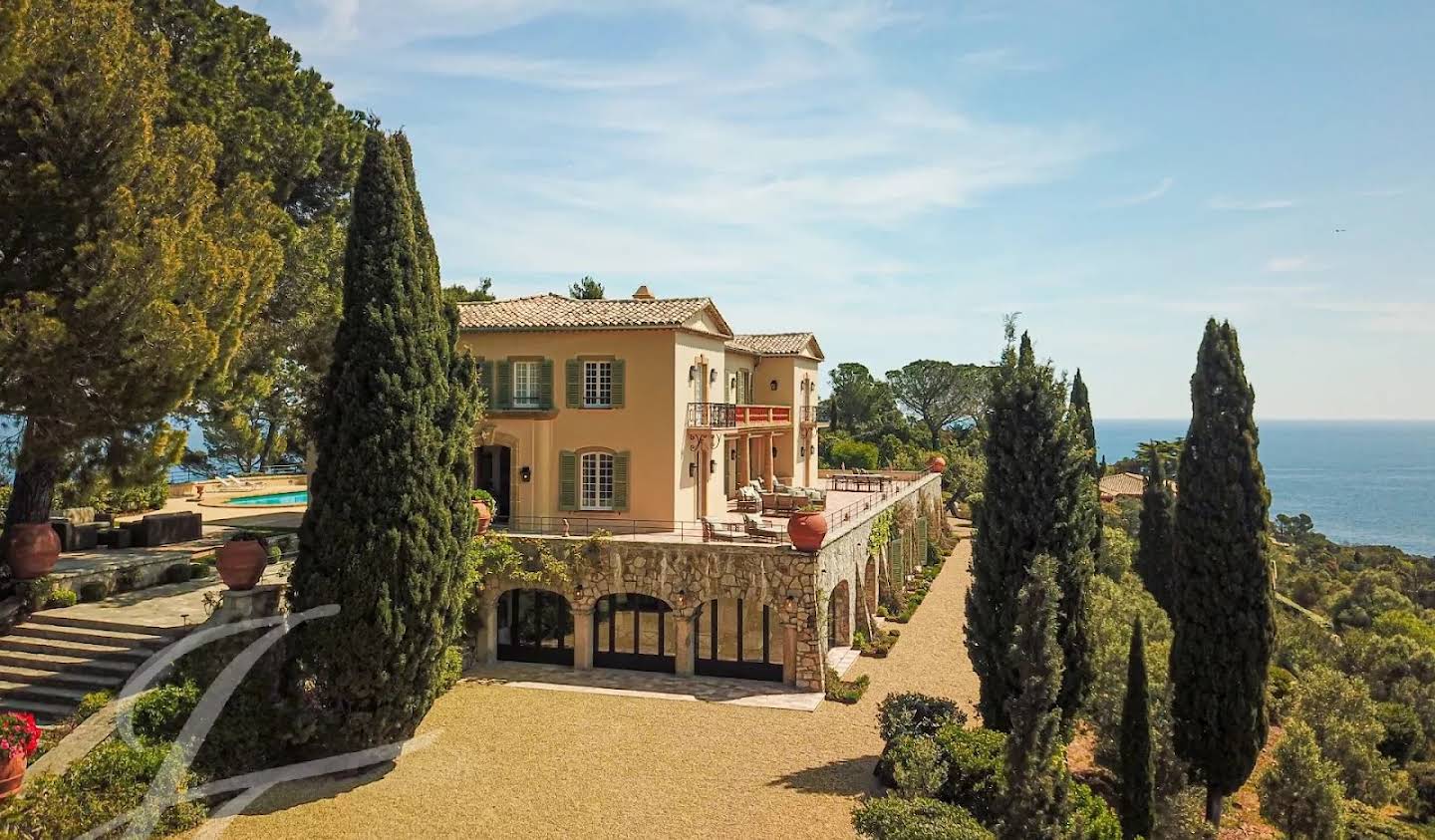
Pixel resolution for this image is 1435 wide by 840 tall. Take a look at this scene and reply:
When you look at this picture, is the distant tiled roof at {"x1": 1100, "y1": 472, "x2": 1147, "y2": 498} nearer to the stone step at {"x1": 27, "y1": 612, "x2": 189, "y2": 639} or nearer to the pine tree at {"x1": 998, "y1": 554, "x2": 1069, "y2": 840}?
the pine tree at {"x1": 998, "y1": 554, "x2": 1069, "y2": 840}

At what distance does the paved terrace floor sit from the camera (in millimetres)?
14008

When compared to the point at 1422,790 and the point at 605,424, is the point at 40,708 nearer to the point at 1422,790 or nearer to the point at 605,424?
the point at 605,424

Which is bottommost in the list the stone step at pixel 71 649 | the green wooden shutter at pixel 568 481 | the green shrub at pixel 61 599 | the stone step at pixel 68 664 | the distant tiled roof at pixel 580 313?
the stone step at pixel 68 664

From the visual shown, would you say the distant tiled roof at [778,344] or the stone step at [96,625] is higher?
the distant tiled roof at [778,344]

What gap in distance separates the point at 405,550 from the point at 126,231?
7.29m

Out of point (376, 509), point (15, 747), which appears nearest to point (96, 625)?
point (15, 747)

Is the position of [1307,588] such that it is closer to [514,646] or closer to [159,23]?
[514,646]

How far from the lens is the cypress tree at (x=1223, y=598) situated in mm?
17250

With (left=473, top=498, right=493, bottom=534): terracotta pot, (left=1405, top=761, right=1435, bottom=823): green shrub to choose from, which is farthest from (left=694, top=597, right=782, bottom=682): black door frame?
(left=1405, top=761, right=1435, bottom=823): green shrub

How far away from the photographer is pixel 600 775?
16.0 m

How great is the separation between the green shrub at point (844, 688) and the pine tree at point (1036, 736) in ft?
29.2

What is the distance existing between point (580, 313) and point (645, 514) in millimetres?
6549

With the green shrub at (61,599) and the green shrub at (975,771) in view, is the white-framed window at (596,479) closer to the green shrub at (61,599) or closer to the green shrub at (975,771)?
the green shrub at (61,599)

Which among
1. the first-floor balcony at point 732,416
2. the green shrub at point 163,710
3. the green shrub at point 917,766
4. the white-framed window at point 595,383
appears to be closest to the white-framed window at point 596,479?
the white-framed window at point 595,383
